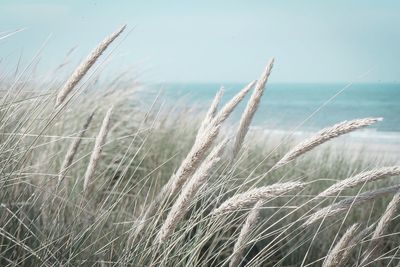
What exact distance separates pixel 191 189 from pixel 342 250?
1.61ft

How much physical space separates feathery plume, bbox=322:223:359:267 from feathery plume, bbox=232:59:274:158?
50cm

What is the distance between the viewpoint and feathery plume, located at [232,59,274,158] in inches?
74.3

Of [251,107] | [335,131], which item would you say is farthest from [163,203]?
[335,131]

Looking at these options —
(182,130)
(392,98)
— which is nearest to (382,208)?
(182,130)

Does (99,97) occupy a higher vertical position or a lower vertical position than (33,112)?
lower

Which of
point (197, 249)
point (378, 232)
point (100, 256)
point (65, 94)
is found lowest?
point (100, 256)

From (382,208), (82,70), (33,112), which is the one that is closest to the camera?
(82,70)

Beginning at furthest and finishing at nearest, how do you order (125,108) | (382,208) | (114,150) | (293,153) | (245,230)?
1. (125,108)
2. (114,150)
3. (382,208)
4. (245,230)
5. (293,153)

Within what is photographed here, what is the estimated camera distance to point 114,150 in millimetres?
5246

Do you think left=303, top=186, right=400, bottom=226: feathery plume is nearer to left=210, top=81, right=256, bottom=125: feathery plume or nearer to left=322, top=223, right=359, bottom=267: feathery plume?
left=322, top=223, right=359, bottom=267: feathery plume

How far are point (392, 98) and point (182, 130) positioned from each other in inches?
1577

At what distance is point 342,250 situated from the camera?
1676 millimetres

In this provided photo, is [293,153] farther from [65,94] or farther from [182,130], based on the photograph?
[182,130]

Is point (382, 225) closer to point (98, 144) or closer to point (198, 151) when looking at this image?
point (198, 151)
